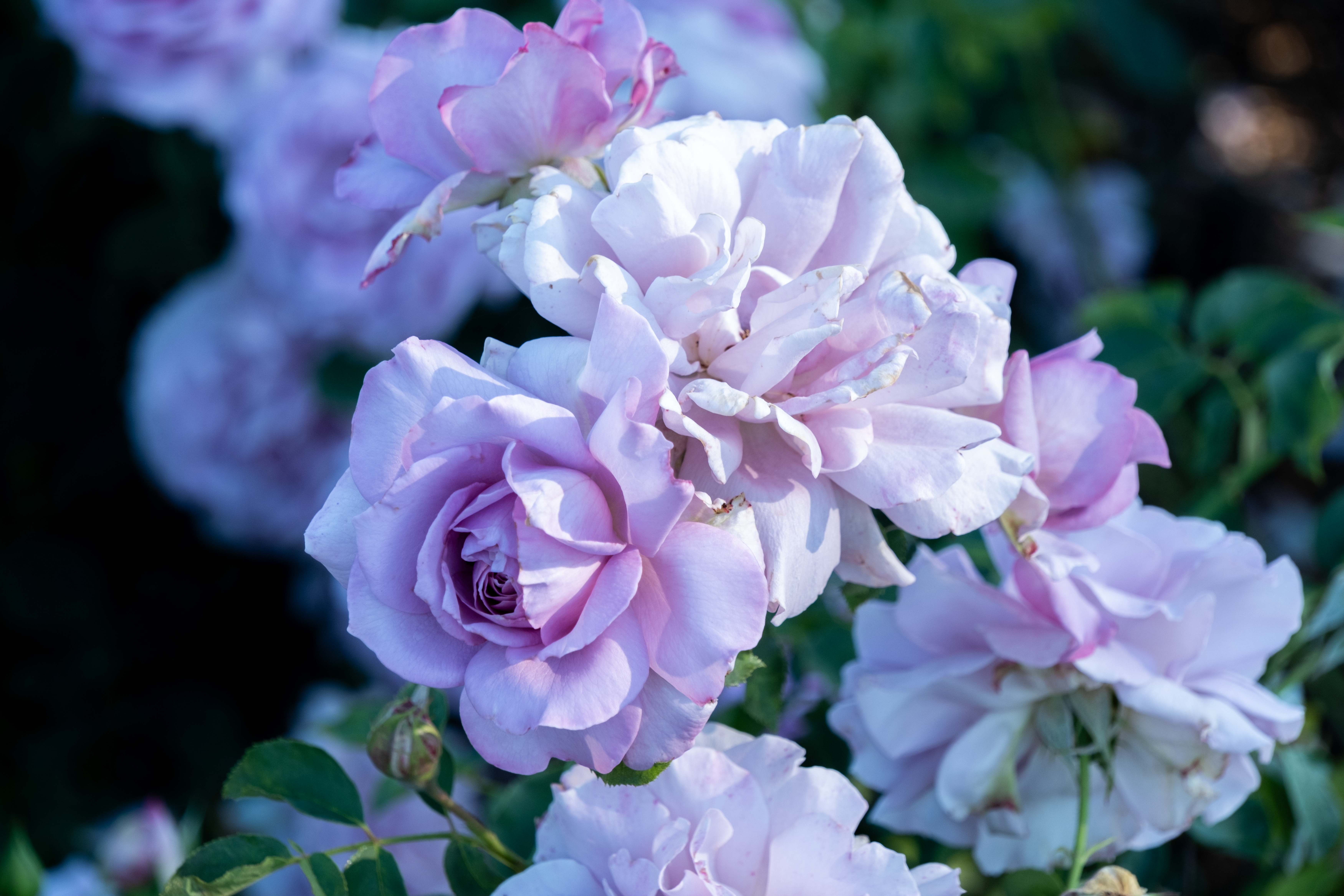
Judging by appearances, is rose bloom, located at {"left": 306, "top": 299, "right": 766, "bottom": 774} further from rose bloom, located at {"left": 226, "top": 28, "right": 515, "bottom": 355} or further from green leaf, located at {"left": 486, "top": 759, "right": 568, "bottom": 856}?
rose bloom, located at {"left": 226, "top": 28, "right": 515, "bottom": 355}

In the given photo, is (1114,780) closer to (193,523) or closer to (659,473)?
(659,473)

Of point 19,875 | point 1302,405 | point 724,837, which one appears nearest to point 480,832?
point 724,837

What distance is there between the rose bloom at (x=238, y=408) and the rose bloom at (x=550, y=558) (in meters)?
0.80

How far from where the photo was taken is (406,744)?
46cm

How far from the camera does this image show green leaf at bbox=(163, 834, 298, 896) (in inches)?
17.0

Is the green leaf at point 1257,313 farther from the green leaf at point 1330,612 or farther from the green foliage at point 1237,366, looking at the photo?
the green leaf at point 1330,612

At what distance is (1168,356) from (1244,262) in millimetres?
1455

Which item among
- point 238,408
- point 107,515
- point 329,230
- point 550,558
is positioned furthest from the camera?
point 107,515

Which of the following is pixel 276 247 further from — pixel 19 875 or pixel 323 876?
pixel 323 876

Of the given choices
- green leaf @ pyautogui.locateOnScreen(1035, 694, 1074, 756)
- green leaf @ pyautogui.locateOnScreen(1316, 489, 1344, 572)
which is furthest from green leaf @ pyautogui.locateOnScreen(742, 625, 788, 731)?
green leaf @ pyautogui.locateOnScreen(1316, 489, 1344, 572)

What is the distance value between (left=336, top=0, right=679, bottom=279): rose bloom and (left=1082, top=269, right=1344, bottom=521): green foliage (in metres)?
0.41

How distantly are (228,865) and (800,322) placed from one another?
0.31m

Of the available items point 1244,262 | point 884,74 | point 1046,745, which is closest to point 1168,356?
point 1046,745

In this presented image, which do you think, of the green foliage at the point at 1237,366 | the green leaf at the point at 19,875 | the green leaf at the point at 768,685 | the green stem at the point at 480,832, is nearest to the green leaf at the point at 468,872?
the green stem at the point at 480,832
